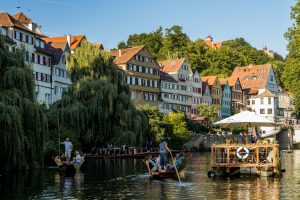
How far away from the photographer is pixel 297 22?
7288 centimetres

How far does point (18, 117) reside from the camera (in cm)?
3475

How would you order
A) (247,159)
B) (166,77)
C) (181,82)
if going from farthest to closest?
(181,82)
(166,77)
(247,159)

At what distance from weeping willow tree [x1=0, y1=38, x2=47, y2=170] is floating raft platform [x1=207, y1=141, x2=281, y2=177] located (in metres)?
11.8

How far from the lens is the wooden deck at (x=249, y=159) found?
33.1m

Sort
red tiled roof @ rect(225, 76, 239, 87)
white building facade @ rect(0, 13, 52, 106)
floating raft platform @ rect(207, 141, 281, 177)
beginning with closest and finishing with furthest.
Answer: floating raft platform @ rect(207, 141, 281, 177)
white building facade @ rect(0, 13, 52, 106)
red tiled roof @ rect(225, 76, 239, 87)

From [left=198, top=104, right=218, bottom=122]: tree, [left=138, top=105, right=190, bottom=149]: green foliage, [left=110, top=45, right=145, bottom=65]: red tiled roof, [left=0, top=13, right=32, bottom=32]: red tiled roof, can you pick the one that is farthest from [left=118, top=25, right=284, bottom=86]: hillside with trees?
[left=0, top=13, right=32, bottom=32]: red tiled roof

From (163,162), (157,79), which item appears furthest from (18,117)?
(157,79)

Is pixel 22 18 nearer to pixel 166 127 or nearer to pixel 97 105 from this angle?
pixel 166 127

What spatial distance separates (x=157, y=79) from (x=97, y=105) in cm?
4642

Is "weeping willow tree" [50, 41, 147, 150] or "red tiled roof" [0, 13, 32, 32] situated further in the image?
"red tiled roof" [0, 13, 32, 32]

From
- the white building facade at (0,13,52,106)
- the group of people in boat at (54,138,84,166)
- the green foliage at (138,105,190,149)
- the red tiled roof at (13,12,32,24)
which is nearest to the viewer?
the group of people in boat at (54,138,84,166)

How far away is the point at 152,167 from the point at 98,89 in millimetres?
24127

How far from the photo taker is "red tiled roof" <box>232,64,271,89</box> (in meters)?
143

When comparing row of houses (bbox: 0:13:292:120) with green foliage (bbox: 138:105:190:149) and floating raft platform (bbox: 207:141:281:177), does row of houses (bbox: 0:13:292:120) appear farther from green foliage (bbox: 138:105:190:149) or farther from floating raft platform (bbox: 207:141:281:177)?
floating raft platform (bbox: 207:141:281:177)
